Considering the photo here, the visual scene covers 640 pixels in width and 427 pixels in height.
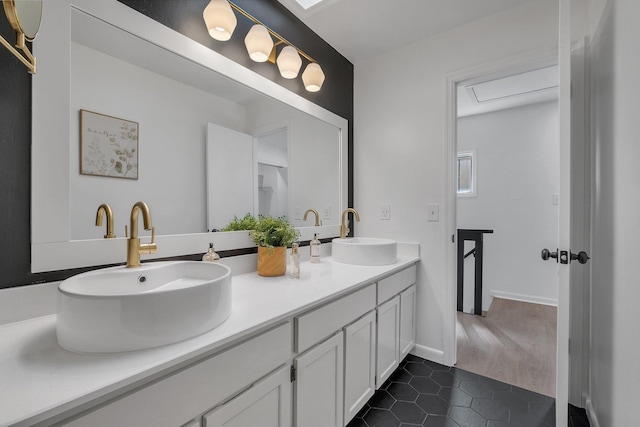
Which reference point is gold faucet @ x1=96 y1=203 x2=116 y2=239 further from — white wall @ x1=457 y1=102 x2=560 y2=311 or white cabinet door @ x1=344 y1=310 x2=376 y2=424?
white wall @ x1=457 y1=102 x2=560 y2=311

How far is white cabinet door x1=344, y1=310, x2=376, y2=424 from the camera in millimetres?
1346

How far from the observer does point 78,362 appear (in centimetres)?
65

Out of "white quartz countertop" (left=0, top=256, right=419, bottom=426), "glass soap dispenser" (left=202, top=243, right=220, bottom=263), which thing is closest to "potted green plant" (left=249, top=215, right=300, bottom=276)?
"glass soap dispenser" (left=202, top=243, right=220, bottom=263)

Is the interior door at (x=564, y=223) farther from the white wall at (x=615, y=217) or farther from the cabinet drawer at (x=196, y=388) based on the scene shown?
the cabinet drawer at (x=196, y=388)

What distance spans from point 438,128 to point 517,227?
228cm

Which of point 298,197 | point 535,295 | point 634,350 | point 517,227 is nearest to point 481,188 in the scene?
point 517,227

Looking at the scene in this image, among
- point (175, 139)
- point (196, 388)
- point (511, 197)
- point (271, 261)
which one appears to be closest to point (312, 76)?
point (175, 139)

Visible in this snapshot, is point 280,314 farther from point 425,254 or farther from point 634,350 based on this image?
point 425,254

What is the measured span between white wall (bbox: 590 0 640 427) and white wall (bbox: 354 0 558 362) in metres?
0.58

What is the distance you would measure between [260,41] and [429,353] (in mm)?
2251

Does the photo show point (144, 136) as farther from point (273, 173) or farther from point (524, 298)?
point (524, 298)

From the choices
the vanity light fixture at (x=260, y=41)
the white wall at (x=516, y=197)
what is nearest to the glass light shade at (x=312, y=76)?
the vanity light fixture at (x=260, y=41)

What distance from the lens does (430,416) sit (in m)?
1.53

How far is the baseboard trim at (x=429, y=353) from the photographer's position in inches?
80.7
